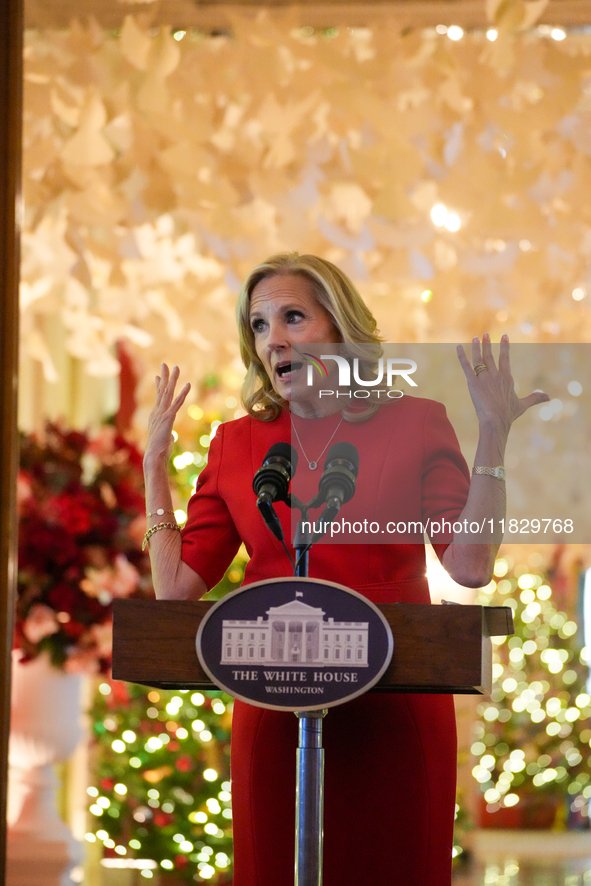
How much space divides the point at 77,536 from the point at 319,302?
145 cm

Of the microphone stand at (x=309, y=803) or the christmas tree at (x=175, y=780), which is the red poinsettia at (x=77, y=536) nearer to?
the christmas tree at (x=175, y=780)

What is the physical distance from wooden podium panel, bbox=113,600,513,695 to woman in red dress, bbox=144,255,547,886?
0.75 feet

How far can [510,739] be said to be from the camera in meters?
5.07

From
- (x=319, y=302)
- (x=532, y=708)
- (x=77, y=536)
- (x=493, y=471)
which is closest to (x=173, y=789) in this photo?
A: (x=77, y=536)

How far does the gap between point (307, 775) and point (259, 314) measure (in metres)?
0.73

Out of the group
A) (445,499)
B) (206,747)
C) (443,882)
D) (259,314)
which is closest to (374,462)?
(445,499)

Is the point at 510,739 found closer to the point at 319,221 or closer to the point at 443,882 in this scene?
the point at 319,221

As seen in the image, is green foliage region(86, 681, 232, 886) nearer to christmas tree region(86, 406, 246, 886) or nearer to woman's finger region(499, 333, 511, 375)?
christmas tree region(86, 406, 246, 886)

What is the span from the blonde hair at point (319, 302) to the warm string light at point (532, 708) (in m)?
3.59

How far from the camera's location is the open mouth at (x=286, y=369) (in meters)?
1.47

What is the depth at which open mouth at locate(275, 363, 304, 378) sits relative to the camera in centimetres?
147

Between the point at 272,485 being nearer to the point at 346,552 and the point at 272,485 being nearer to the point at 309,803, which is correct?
the point at 346,552

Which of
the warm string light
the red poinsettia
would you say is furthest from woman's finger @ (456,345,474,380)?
the warm string light

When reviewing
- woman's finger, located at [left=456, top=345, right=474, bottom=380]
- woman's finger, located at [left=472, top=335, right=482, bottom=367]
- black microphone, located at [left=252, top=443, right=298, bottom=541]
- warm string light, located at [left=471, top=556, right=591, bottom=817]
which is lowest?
warm string light, located at [left=471, top=556, right=591, bottom=817]
